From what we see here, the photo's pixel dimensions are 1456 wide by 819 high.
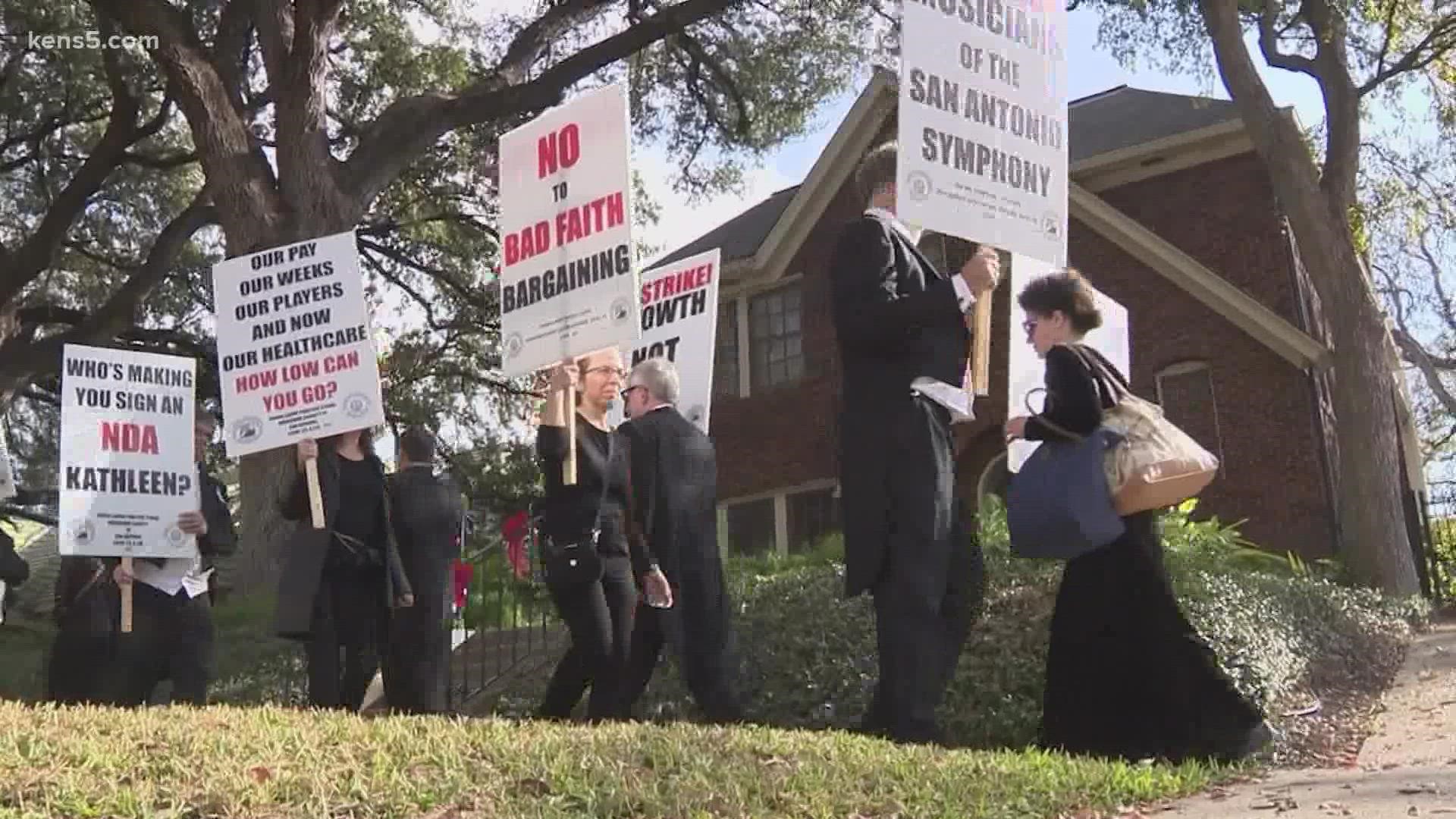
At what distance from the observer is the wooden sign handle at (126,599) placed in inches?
295

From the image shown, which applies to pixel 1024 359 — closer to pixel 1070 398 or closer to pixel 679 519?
pixel 679 519

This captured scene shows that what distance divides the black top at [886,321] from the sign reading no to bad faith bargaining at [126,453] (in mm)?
3998

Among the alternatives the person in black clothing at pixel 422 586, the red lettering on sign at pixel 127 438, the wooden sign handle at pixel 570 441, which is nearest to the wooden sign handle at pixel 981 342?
the wooden sign handle at pixel 570 441

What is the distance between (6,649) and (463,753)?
1330cm

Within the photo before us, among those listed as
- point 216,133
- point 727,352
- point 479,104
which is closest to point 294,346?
point 216,133

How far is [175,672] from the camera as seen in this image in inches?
295

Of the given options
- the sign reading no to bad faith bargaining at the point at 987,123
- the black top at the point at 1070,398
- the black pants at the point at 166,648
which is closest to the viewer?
the black top at the point at 1070,398

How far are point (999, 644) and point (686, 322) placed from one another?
250cm

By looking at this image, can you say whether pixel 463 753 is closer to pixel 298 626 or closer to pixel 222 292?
pixel 298 626

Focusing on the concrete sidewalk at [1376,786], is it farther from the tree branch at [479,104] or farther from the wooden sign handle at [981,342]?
the tree branch at [479,104]

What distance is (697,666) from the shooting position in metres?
6.36

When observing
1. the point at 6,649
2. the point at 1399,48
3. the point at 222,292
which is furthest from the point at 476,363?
the point at 222,292

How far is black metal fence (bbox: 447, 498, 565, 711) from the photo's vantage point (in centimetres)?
1112

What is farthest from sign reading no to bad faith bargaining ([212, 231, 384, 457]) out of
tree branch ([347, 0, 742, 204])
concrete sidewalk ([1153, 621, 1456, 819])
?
tree branch ([347, 0, 742, 204])
